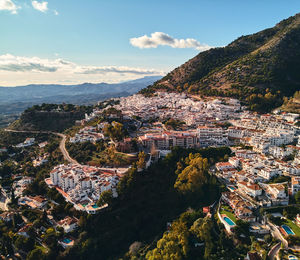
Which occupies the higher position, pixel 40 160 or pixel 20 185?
pixel 40 160

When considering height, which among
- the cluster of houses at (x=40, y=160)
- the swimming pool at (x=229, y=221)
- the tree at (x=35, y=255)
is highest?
the swimming pool at (x=229, y=221)

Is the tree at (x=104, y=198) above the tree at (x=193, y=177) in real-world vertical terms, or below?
below

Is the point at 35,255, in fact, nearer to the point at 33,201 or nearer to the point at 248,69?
the point at 33,201

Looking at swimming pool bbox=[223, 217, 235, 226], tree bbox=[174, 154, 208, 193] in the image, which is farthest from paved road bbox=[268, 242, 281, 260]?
tree bbox=[174, 154, 208, 193]

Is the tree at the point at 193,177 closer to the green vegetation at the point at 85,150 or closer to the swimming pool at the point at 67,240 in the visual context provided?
the swimming pool at the point at 67,240

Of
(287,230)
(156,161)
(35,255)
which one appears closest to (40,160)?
(156,161)

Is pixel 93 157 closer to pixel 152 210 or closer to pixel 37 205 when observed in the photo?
pixel 37 205

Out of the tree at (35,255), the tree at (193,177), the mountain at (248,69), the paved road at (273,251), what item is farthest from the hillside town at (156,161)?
the mountain at (248,69)

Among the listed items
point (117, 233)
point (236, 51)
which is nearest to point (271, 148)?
point (117, 233)
